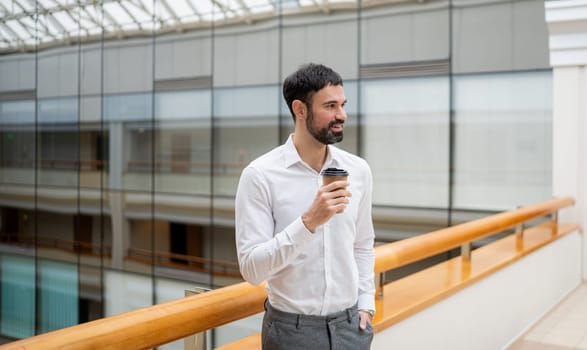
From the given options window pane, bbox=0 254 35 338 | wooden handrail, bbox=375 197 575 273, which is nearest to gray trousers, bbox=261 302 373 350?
wooden handrail, bbox=375 197 575 273

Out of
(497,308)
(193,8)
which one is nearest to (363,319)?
(497,308)

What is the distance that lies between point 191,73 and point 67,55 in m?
2.63

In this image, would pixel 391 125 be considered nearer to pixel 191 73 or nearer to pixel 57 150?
pixel 191 73

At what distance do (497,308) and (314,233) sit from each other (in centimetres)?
296

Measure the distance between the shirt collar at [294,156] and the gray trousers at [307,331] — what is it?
0.41 metres

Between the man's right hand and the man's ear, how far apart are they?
0.88ft

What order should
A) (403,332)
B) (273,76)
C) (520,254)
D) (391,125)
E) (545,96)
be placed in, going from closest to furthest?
1. (403,332)
2. (520,254)
3. (545,96)
4. (391,125)
5. (273,76)

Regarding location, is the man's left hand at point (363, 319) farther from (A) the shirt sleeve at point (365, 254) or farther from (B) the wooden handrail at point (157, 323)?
(B) the wooden handrail at point (157, 323)

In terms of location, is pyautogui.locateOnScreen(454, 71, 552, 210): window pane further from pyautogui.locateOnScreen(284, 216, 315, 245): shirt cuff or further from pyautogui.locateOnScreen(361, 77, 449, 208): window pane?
pyautogui.locateOnScreen(284, 216, 315, 245): shirt cuff

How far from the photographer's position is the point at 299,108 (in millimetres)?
1580

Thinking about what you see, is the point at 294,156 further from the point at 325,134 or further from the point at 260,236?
the point at 260,236

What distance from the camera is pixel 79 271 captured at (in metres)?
13.1

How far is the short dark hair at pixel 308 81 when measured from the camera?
1.55m

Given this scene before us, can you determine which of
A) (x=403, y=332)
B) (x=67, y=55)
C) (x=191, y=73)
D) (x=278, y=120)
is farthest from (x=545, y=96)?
(x=67, y=55)
